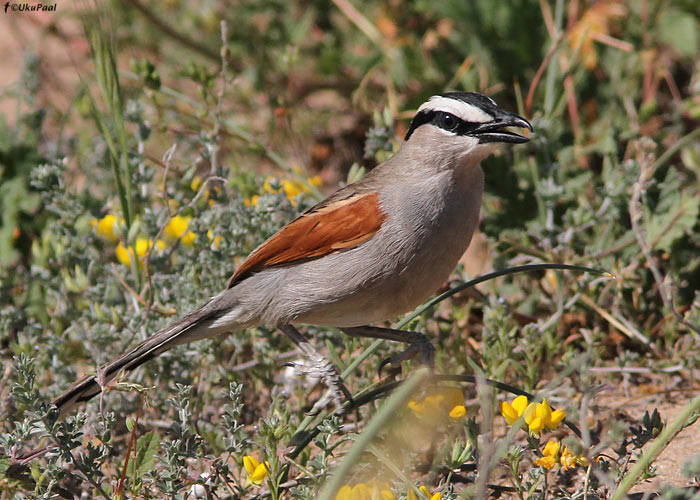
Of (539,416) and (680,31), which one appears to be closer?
(539,416)

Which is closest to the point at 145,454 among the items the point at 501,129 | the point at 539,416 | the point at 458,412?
the point at 458,412

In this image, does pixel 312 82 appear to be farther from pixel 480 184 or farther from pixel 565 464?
pixel 565 464

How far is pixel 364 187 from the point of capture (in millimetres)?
3598

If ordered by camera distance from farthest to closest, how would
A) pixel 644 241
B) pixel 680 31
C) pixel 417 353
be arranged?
1. pixel 680 31
2. pixel 644 241
3. pixel 417 353

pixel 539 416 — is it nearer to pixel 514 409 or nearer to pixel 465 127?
pixel 514 409

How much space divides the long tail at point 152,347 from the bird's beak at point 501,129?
1.31 m

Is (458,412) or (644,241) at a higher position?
(644,241)

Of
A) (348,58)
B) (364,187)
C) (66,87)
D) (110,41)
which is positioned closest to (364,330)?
(364,187)

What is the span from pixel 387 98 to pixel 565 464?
368 centimetres

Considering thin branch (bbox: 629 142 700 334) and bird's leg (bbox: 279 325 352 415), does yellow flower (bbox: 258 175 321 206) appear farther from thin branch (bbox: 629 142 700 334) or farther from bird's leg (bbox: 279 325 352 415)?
thin branch (bbox: 629 142 700 334)

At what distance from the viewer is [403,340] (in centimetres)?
346

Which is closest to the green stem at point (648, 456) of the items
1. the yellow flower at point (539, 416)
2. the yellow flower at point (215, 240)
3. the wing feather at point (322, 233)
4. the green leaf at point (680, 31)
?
Result: the yellow flower at point (539, 416)

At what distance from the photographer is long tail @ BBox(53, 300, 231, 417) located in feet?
11.0

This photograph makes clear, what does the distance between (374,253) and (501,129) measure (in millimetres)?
710
